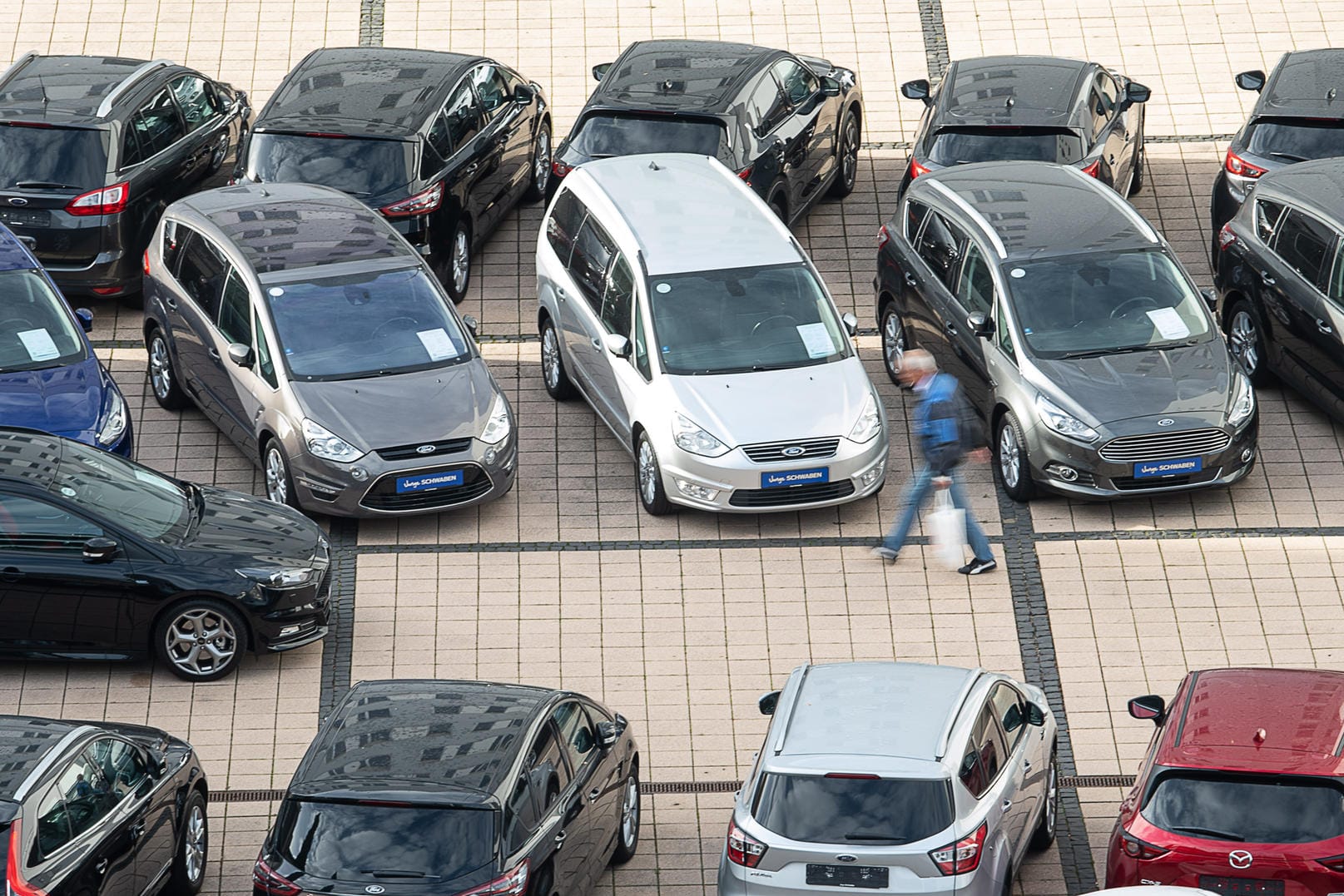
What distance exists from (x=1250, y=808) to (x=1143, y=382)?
19.9 ft

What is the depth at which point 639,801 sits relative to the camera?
14141mm

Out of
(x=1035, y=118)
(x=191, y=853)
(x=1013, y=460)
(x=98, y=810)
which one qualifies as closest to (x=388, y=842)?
(x=98, y=810)

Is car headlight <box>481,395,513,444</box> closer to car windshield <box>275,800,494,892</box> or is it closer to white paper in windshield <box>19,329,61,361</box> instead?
white paper in windshield <box>19,329,61,361</box>

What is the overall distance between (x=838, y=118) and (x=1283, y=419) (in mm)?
5527

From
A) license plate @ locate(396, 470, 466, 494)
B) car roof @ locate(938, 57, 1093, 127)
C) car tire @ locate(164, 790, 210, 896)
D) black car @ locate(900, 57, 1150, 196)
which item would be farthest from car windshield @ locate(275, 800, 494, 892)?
car roof @ locate(938, 57, 1093, 127)

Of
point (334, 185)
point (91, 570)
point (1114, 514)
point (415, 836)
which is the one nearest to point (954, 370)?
point (1114, 514)

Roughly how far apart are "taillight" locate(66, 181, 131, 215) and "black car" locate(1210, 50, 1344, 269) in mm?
9560

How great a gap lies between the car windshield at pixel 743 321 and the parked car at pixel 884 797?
5.11m

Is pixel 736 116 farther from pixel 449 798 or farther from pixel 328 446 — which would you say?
pixel 449 798

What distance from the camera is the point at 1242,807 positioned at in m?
11.8

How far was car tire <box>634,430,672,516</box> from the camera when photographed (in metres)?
17.3

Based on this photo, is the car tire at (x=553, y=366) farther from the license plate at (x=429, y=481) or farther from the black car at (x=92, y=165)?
the black car at (x=92, y=165)

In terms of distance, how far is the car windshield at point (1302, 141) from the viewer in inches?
804

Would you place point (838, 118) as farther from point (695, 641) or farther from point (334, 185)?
point (695, 641)
